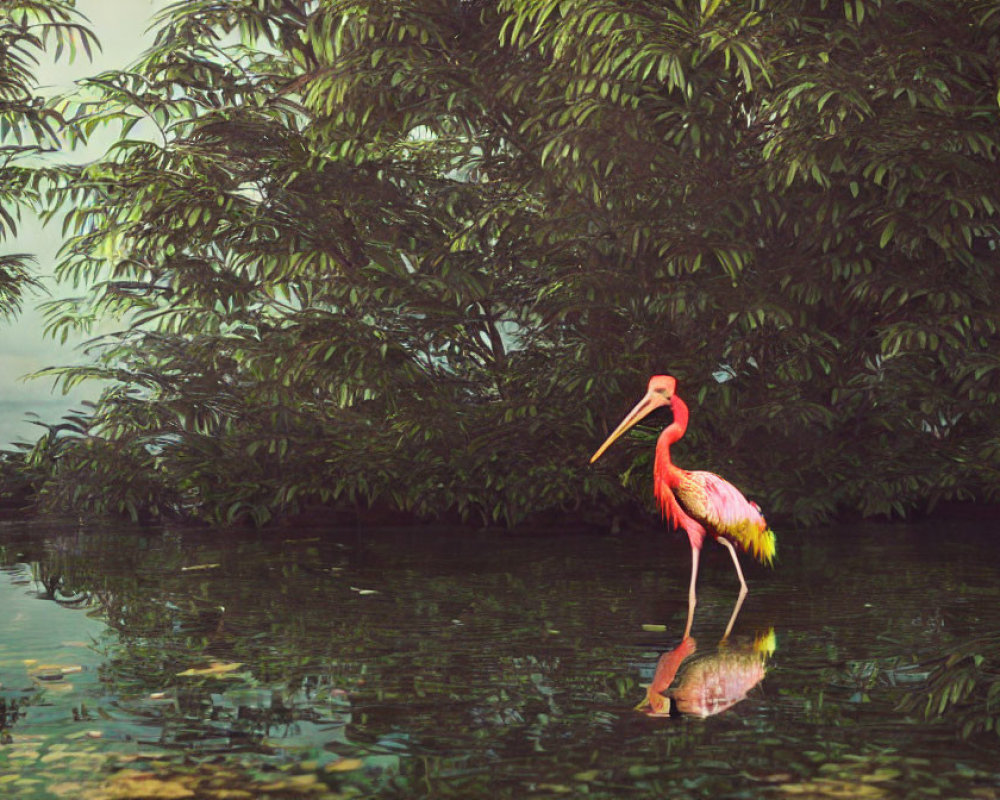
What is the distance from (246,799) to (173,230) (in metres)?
8.54

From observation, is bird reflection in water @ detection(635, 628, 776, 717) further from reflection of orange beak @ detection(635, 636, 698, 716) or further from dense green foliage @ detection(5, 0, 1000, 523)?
dense green foliage @ detection(5, 0, 1000, 523)

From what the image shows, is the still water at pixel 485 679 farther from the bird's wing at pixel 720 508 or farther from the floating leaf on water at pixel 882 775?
the bird's wing at pixel 720 508

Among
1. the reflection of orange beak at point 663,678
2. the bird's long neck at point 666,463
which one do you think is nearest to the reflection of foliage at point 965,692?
the reflection of orange beak at point 663,678

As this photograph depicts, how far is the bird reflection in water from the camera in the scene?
430 cm

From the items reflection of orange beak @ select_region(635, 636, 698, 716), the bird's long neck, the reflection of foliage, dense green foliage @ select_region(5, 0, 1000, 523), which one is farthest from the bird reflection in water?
dense green foliage @ select_region(5, 0, 1000, 523)

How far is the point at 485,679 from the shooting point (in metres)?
4.77

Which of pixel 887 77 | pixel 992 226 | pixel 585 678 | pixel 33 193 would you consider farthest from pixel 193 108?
pixel 585 678

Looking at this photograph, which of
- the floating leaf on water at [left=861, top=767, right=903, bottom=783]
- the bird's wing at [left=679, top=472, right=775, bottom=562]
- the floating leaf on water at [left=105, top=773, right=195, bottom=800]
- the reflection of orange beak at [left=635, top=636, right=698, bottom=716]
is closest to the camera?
the floating leaf on water at [left=105, top=773, right=195, bottom=800]

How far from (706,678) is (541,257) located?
683cm

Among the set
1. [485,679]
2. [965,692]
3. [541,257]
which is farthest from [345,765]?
[541,257]

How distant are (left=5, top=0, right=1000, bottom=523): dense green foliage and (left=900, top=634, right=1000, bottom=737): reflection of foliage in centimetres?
480

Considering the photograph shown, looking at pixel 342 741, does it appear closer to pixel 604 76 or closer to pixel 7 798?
pixel 7 798

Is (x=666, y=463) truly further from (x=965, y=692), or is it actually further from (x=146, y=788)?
(x=146, y=788)

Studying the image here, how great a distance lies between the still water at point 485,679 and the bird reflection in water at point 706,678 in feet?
0.07
